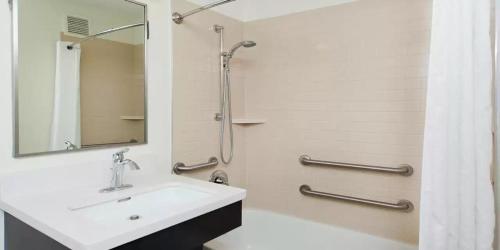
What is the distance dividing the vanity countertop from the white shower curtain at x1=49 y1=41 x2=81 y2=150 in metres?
0.15

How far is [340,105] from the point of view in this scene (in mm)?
1944

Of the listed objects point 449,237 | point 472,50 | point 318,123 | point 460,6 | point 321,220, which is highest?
point 460,6

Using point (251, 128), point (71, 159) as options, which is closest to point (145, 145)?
point (71, 159)

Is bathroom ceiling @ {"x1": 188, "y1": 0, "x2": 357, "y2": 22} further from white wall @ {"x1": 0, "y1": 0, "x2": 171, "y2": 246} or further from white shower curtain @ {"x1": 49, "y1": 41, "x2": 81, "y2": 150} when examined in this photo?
white shower curtain @ {"x1": 49, "y1": 41, "x2": 81, "y2": 150}

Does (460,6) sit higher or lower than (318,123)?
higher

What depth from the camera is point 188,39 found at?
188 centimetres

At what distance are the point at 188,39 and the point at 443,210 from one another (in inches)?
61.9

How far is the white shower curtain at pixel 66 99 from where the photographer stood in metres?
1.29

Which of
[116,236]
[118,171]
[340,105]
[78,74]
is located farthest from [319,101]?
[116,236]

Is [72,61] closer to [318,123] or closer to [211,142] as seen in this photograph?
[211,142]

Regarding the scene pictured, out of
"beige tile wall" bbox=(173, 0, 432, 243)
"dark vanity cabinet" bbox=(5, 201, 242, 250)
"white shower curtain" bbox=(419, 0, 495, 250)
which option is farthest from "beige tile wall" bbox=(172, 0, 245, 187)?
"white shower curtain" bbox=(419, 0, 495, 250)

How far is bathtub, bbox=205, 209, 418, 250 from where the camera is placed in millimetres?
1830

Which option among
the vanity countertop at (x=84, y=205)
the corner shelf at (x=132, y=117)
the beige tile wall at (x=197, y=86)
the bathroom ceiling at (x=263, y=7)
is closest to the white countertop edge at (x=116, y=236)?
the vanity countertop at (x=84, y=205)

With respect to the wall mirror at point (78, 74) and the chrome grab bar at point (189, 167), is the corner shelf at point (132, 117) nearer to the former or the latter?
the wall mirror at point (78, 74)
